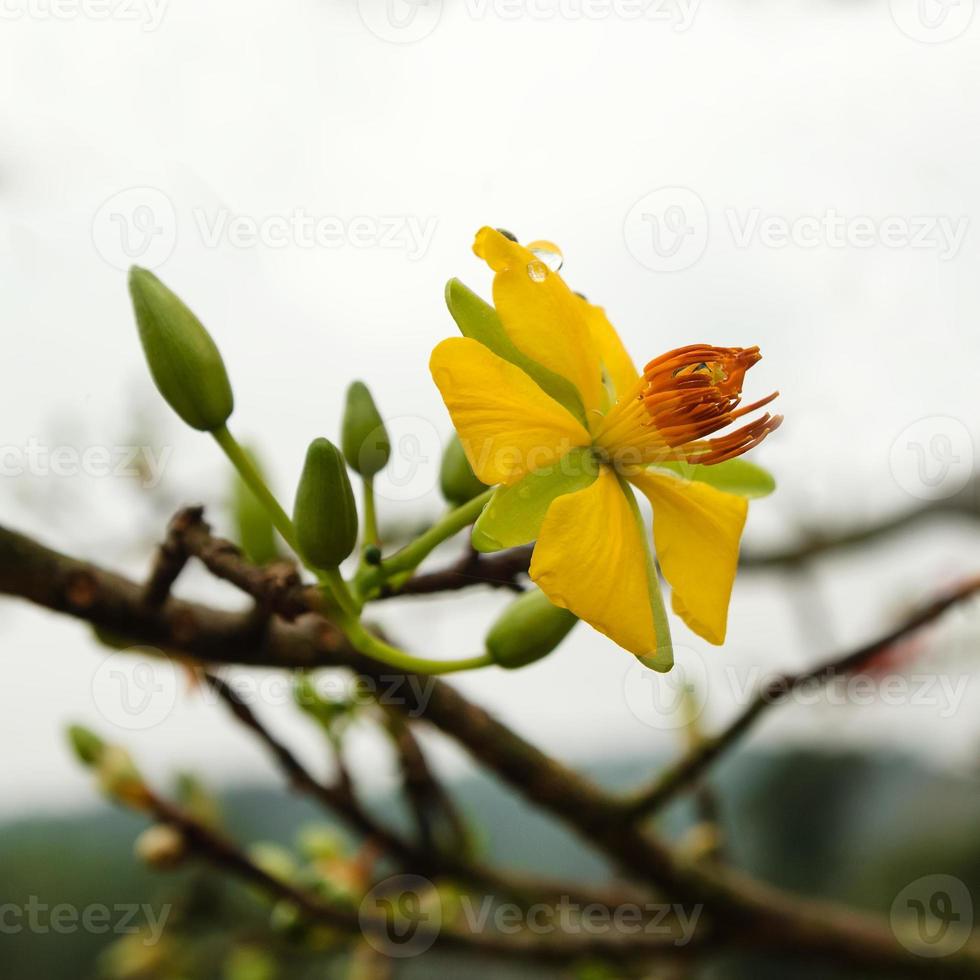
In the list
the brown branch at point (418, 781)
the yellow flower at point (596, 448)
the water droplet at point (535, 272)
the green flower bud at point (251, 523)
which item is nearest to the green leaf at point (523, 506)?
the yellow flower at point (596, 448)

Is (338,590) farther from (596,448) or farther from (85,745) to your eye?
(85,745)

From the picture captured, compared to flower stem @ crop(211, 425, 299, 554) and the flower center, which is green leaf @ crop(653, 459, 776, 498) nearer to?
the flower center

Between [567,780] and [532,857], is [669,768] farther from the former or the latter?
[532,857]

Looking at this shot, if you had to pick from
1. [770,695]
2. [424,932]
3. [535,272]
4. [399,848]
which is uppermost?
[535,272]

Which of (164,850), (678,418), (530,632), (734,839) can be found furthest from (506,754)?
(734,839)

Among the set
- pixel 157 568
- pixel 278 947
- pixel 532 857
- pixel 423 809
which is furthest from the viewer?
pixel 532 857

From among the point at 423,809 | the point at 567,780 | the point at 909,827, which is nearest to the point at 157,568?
the point at 567,780

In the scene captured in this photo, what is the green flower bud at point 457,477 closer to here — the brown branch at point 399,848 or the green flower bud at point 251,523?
the green flower bud at point 251,523
